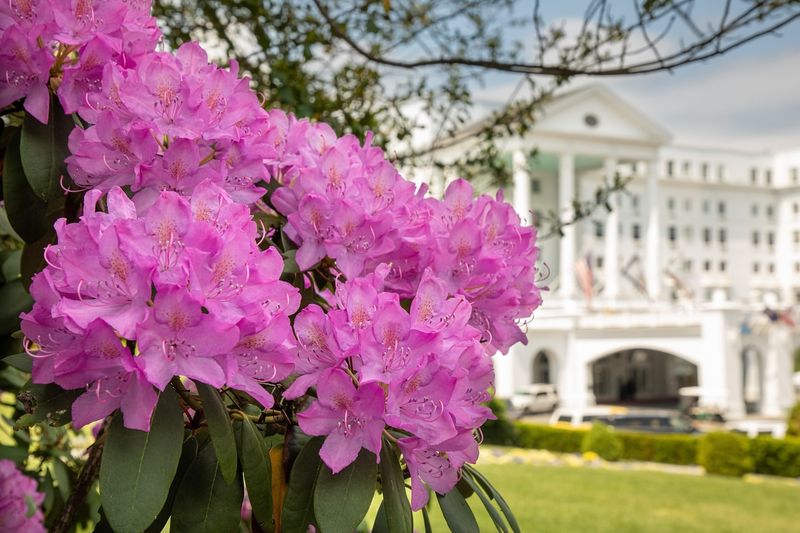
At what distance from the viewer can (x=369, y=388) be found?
2.43 ft

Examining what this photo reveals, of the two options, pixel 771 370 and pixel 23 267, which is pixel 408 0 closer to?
pixel 23 267

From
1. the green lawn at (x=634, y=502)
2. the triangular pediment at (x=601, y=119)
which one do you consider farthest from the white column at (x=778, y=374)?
the green lawn at (x=634, y=502)

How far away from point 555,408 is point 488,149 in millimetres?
31270

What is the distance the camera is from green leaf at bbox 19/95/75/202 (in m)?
0.96

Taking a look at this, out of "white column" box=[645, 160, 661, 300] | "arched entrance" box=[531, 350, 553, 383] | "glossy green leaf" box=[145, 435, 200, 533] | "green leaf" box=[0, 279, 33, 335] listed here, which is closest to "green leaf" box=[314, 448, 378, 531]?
"glossy green leaf" box=[145, 435, 200, 533]

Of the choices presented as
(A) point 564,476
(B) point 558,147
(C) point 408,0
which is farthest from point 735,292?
(C) point 408,0

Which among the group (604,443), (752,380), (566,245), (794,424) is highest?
(566,245)

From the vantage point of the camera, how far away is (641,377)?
134 ft

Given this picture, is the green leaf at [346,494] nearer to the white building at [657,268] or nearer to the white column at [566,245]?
the white building at [657,268]

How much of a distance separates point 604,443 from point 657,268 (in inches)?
835

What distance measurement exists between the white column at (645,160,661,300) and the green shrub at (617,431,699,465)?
19.2 m

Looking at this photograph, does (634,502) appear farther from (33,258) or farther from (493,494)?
(33,258)

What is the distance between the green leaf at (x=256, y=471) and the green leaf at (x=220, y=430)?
51 millimetres

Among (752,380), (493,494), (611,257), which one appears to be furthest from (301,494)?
(611,257)
